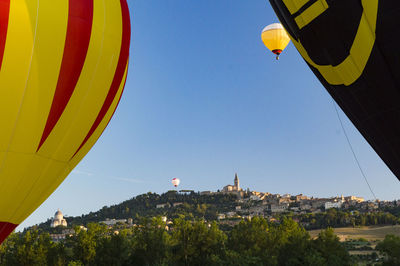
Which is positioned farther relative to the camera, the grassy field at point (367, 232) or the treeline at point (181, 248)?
the grassy field at point (367, 232)

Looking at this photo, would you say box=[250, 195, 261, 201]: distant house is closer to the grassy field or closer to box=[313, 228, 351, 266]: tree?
the grassy field

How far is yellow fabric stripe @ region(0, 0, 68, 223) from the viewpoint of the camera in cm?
751

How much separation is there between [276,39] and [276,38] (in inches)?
2.0

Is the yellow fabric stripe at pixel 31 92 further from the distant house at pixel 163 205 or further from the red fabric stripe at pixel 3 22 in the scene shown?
the distant house at pixel 163 205

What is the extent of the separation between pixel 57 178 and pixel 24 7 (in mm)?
3528

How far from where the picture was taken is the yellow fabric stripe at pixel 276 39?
20.5m

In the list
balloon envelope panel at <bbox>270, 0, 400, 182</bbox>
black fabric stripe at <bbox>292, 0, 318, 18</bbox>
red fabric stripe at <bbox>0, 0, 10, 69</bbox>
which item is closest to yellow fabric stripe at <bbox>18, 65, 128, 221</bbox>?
red fabric stripe at <bbox>0, 0, 10, 69</bbox>

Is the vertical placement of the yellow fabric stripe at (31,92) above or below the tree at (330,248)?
above

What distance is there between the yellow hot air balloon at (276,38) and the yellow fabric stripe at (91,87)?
496 inches

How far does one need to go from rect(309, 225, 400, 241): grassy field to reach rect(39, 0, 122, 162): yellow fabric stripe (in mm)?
83964

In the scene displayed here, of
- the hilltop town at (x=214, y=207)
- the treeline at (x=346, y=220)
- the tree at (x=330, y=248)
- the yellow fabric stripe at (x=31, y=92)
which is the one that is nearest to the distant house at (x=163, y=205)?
the hilltop town at (x=214, y=207)

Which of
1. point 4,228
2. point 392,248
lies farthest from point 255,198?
point 4,228

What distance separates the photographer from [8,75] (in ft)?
24.2

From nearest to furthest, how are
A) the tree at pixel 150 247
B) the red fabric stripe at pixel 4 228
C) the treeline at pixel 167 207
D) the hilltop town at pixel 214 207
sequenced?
the red fabric stripe at pixel 4 228 → the tree at pixel 150 247 → the hilltop town at pixel 214 207 → the treeline at pixel 167 207
